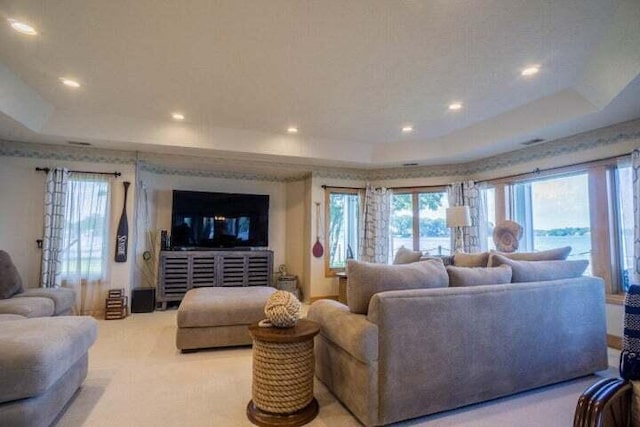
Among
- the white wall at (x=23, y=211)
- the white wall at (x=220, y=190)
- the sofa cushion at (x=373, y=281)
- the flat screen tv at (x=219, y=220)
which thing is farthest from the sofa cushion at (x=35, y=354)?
the white wall at (x=220, y=190)

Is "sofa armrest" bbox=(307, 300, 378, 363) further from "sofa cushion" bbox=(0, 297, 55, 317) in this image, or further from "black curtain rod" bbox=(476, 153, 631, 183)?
"black curtain rod" bbox=(476, 153, 631, 183)

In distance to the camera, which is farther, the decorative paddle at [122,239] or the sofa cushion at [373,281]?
the decorative paddle at [122,239]

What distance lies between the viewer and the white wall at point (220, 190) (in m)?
5.59

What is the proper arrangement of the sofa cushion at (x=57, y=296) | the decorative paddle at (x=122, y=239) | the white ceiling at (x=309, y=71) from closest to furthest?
the white ceiling at (x=309, y=71)
the sofa cushion at (x=57, y=296)
the decorative paddle at (x=122, y=239)

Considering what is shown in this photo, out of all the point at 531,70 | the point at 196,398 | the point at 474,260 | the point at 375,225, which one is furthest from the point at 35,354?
the point at 375,225

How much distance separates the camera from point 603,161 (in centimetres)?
376

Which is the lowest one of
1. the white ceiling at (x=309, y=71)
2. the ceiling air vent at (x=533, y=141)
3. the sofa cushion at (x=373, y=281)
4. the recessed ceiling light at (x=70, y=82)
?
the sofa cushion at (x=373, y=281)

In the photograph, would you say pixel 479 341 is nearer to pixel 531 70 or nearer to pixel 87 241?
pixel 531 70

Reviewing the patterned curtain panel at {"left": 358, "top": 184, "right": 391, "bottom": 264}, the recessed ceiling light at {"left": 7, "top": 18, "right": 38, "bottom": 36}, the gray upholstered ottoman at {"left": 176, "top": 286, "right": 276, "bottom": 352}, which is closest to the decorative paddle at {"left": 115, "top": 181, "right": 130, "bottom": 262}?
the gray upholstered ottoman at {"left": 176, "top": 286, "right": 276, "bottom": 352}

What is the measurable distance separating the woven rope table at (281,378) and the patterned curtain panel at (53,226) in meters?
3.81

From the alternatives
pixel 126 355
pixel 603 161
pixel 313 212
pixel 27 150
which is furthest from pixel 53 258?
pixel 603 161

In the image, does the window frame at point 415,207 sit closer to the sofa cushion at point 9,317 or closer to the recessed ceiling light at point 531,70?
the recessed ceiling light at point 531,70

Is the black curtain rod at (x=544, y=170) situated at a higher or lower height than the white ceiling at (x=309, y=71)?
lower

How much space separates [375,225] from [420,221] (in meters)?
0.82
